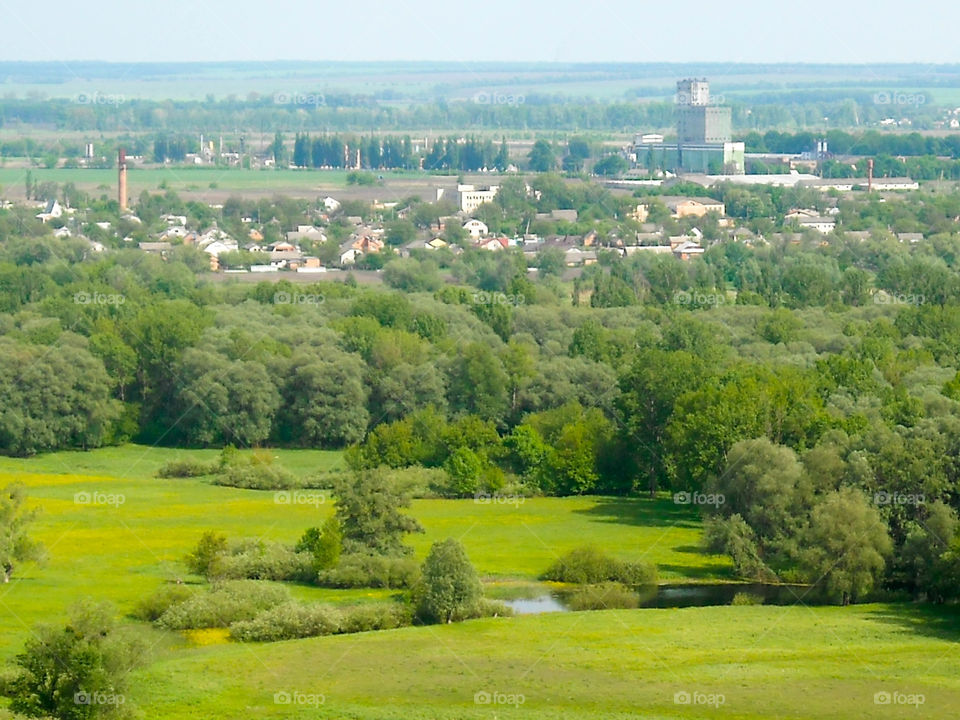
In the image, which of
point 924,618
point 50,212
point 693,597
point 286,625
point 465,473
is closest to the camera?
point 286,625

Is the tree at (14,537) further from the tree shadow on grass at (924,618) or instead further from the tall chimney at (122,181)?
the tall chimney at (122,181)

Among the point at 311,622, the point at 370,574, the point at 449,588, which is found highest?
the point at 449,588

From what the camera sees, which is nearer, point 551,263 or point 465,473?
point 465,473

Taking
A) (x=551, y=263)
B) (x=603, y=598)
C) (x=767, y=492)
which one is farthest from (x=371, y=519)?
(x=551, y=263)

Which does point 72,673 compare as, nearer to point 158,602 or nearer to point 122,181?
point 158,602

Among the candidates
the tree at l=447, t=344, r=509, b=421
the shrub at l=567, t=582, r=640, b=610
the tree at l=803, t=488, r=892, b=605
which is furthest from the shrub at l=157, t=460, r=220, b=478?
the tree at l=803, t=488, r=892, b=605

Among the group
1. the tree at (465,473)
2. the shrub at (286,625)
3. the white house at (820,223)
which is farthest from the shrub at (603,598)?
the white house at (820,223)

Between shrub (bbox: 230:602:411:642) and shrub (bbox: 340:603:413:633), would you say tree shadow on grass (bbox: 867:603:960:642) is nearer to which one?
A: shrub (bbox: 340:603:413:633)
